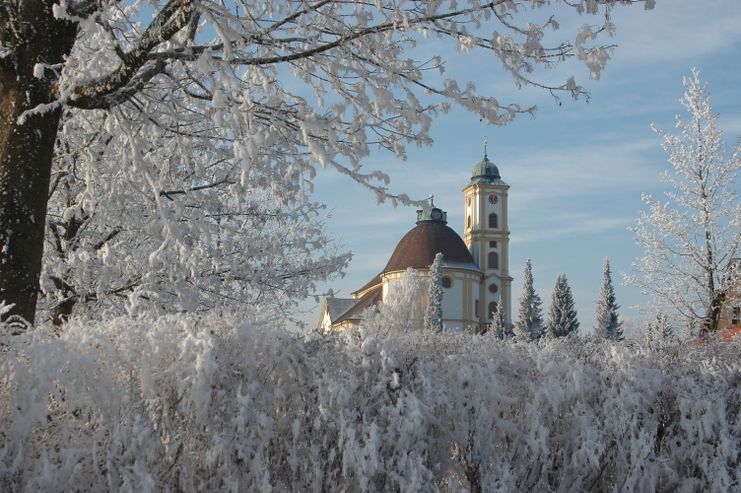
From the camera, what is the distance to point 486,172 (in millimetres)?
74250

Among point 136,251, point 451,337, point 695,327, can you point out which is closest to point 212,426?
point 451,337

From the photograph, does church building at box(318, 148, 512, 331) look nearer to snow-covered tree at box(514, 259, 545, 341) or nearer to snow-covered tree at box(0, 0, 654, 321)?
snow-covered tree at box(514, 259, 545, 341)

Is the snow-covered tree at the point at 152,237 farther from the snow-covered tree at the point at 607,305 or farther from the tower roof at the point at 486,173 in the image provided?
the tower roof at the point at 486,173

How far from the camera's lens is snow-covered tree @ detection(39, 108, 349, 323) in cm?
799

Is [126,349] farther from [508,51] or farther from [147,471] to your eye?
[508,51]

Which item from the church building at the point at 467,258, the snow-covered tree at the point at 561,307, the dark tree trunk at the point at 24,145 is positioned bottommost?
the dark tree trunk at the point at 24,145

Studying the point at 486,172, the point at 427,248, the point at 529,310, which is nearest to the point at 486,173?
the point at 486,172

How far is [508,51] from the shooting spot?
5.39m

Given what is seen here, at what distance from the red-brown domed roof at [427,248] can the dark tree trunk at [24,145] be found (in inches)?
2312

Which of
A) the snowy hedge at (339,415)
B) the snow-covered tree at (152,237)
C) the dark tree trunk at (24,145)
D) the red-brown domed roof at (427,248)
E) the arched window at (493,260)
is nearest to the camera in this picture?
the snowy hedge at (339,415)

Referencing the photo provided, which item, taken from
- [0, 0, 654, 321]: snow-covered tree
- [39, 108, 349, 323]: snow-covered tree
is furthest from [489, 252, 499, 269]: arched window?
[0, 0, 654, 321]: snow-covered tree

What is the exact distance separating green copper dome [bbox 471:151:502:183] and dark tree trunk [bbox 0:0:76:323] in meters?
69.5

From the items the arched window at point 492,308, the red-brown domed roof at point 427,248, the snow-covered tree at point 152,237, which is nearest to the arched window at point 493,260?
the red-brown domed roof at point 427,248

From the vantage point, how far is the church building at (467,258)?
214 feet
